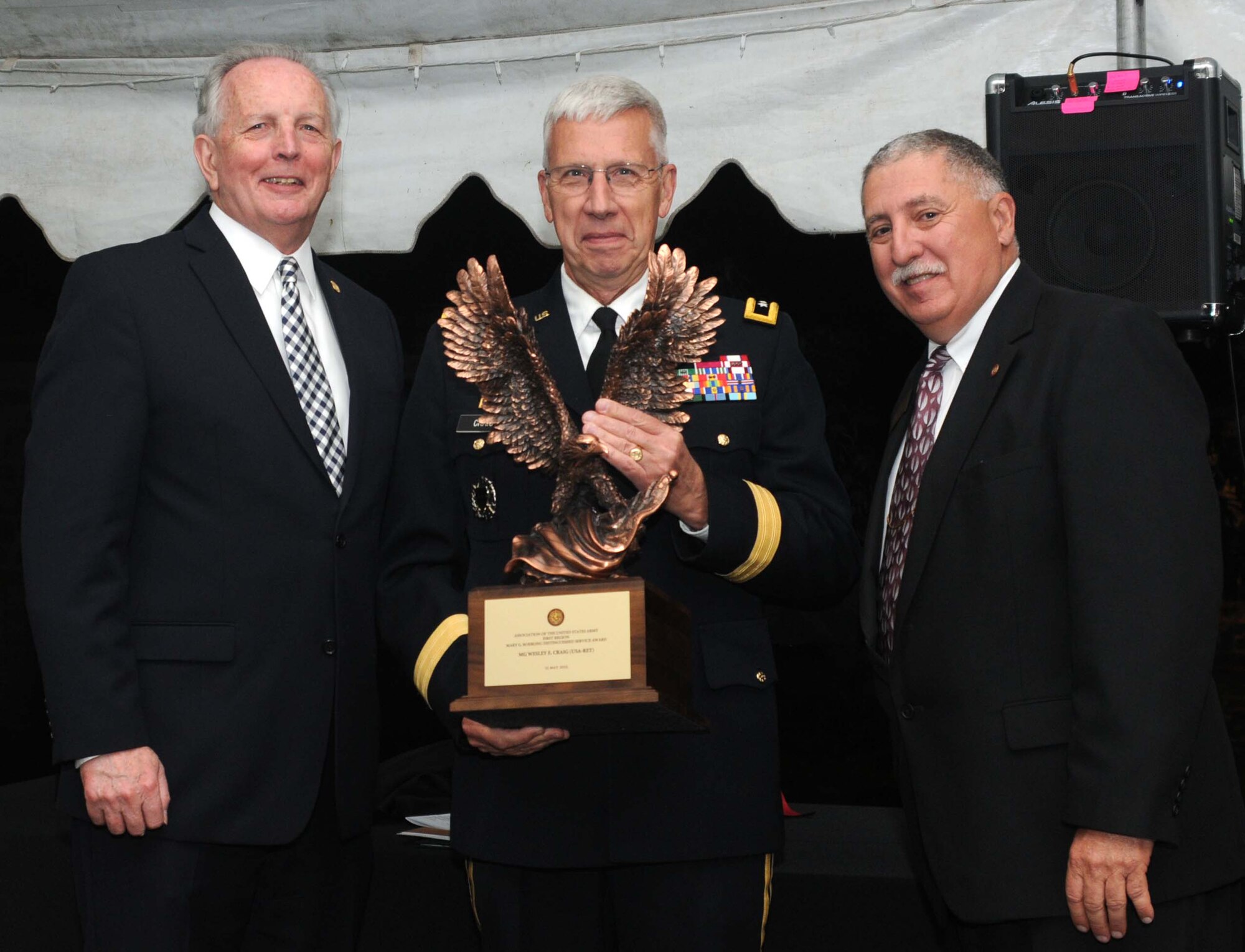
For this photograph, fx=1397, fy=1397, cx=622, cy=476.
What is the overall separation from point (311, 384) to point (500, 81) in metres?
1.19

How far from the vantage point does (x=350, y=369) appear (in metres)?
2.48

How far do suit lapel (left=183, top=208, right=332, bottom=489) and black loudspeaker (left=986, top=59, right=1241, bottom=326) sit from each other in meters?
1.55

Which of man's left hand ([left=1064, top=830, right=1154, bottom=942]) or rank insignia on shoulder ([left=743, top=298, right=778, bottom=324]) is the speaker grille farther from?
man's left hand ([left=1064, top=830, right=1154, bottom=942])

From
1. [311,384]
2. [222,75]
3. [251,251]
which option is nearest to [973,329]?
[311,384]

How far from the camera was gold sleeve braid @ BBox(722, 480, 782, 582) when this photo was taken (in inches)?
86.2

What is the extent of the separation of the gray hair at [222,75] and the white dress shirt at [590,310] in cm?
57

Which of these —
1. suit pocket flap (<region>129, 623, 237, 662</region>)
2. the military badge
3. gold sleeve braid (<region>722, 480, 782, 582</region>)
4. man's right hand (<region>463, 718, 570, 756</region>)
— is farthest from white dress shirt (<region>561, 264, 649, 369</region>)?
suit pocket flap (<region>129, 623, 237, 662</region>)

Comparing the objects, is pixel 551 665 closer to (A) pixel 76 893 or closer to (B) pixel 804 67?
(A) pixel 76 893

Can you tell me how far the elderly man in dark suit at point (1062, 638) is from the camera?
1.95m

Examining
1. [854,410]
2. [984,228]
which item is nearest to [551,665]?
[984,228]

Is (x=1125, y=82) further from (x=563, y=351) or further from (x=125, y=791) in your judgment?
(x=125, y=791)

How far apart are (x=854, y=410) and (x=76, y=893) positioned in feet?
9.93

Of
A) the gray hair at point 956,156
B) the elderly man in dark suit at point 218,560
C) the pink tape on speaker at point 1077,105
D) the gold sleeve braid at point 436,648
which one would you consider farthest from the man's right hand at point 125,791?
the pink tape on speaker at point 1077,105

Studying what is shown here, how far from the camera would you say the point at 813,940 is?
2891 mm
